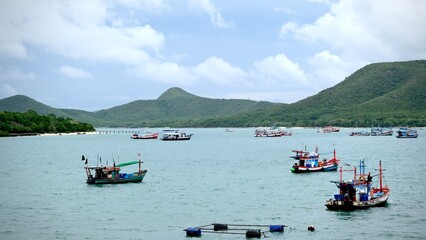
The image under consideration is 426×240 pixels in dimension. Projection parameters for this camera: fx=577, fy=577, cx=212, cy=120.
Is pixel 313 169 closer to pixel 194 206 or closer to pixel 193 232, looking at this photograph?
pixel 194 206

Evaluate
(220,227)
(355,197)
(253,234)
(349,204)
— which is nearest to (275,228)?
(253,234)

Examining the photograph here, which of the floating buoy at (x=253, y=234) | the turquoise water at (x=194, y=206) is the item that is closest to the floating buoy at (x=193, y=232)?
the turquoise water at (x=194, y=206)

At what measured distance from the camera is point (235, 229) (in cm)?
4281

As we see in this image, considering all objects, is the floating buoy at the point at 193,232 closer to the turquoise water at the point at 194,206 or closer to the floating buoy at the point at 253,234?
the turquoise water at the point at 194,206

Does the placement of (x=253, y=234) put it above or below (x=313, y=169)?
below

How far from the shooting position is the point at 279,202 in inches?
2259

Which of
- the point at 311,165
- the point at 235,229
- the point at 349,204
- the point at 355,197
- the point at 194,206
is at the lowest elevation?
the point at 235,229

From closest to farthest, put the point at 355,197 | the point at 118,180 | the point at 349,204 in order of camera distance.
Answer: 1. the point at 349,204
2. the point at 355,197
3. the point at 118,180

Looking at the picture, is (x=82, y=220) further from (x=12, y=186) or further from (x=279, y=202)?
(x=12, y=186)

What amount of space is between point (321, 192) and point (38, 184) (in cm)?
3702

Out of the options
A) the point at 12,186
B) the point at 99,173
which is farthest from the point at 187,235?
the point at 12,186

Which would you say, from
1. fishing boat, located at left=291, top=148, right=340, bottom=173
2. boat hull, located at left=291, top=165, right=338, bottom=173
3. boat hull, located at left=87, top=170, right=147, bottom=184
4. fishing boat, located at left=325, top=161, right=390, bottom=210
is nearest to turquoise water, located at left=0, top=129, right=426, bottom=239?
fishing boat, located at left=325, top=161, right=390, bottom=210

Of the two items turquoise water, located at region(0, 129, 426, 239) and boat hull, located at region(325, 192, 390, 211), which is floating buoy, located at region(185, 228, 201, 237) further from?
boat hull, located at region(325, 192, 390, 211)

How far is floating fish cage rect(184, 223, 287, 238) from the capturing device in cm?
4154
